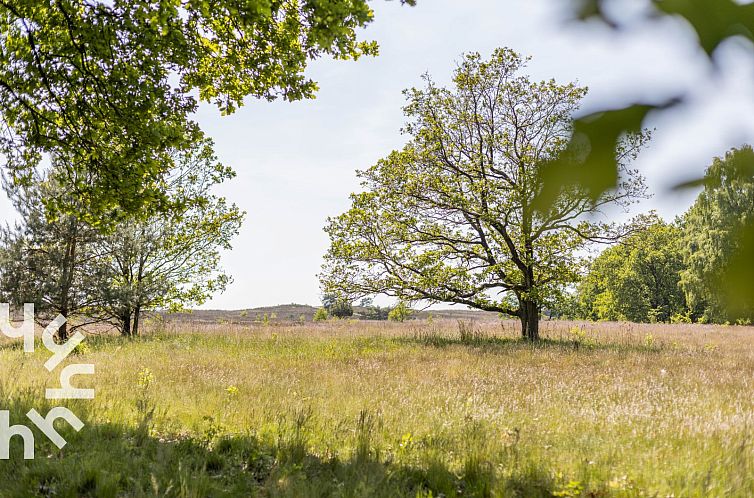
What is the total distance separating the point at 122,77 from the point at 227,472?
21.7ft

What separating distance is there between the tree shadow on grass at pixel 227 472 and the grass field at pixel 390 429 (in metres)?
0.02

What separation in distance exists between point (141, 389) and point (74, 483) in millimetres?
3703

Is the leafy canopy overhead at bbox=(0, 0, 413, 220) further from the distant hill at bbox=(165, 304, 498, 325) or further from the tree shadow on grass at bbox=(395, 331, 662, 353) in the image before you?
the distant hill at bbox=(165, 304, 498, 325)

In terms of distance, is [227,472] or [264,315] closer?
[227,472]

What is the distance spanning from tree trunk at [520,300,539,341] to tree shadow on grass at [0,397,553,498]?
1339 centimetres

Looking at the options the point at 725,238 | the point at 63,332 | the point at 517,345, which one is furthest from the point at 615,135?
the point at 63,332

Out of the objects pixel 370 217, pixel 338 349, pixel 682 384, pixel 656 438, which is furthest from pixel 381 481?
pixel 370 217

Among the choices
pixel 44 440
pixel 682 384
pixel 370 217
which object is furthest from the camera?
pixel 370 217

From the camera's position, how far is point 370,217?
17.5 meters

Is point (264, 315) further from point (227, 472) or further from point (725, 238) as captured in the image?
point (725, 238)

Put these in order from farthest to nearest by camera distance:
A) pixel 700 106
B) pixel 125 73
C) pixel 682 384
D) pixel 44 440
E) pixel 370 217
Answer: pixel 370 217, pixel 682 384, pixel 125 73, pixel 44 440, pixel 700 106

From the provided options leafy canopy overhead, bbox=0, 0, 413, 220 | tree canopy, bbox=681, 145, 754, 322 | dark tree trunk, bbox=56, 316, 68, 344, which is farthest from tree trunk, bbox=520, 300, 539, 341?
tree canopy, bbox=681, 145, 754, 322

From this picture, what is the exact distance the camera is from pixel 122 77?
26.1ft

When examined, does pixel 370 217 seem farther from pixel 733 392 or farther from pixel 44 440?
pixel 44 440
